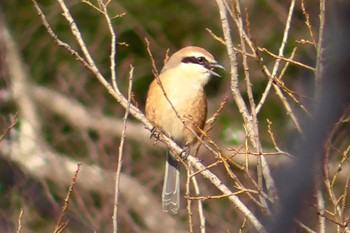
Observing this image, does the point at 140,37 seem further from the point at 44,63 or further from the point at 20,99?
the point at 20,99

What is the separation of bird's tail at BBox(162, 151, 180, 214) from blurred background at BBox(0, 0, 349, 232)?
772 millimetres

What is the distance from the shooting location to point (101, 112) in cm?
796

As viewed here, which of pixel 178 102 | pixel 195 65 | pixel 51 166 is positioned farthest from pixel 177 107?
pixel 51 166

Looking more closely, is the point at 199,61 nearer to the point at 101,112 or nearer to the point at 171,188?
the point at 171,188

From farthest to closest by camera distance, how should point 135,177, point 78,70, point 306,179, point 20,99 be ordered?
point 78,70 → point 20,99 → point 135,177 → point 306,179

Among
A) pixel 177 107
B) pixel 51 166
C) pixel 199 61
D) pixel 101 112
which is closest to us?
pixel 177 107

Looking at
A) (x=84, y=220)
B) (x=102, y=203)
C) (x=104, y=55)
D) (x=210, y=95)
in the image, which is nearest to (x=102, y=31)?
(x=104, y=55)

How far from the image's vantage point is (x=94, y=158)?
7176 mm

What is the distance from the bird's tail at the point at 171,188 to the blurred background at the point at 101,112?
77 centimetres

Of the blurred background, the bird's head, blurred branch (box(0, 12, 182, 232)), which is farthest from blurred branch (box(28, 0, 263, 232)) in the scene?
blurred branch (box(0, 12, 182, 232))

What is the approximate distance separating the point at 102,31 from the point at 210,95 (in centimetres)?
138

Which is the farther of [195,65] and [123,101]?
[195,65]

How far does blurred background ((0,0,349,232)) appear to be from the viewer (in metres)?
6.50

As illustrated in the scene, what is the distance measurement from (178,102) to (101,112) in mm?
3466
